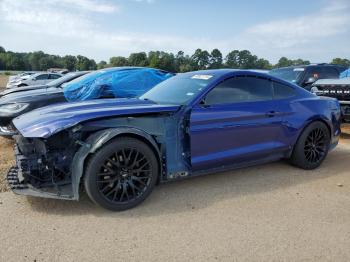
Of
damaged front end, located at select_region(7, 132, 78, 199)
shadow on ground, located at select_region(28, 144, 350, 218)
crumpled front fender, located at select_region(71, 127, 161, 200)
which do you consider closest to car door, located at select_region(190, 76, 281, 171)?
shadow on ground, located at select_region(28, 144, 350, 218)

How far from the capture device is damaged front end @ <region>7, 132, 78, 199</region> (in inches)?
146

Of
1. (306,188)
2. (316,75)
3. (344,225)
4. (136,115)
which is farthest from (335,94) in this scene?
(136,115)

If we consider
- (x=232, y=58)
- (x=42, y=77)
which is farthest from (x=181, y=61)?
(x=42, y=77)

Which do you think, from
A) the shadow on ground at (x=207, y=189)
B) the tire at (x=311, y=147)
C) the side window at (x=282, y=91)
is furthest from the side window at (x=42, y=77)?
the tire at (x=311, y=147)

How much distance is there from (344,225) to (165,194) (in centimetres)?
197

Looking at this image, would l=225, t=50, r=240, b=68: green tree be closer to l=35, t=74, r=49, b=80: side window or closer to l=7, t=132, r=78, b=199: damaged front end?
l=35, t=74, r=49, b=80: side window

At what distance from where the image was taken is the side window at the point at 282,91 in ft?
16.9

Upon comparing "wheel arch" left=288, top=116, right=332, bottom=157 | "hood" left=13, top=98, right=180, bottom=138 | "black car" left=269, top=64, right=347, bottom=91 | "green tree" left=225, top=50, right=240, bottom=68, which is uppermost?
"green tree" left=225, top=50, right=240, bottom=68

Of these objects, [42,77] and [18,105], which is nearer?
[18,105]

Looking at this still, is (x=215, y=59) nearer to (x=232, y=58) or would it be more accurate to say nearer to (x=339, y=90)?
(x=232, y=58)

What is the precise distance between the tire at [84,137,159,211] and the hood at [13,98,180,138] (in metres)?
0.34

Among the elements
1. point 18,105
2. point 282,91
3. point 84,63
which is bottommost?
point 18,105

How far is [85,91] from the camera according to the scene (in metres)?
7.60

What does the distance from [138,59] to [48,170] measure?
61392 millimetres
